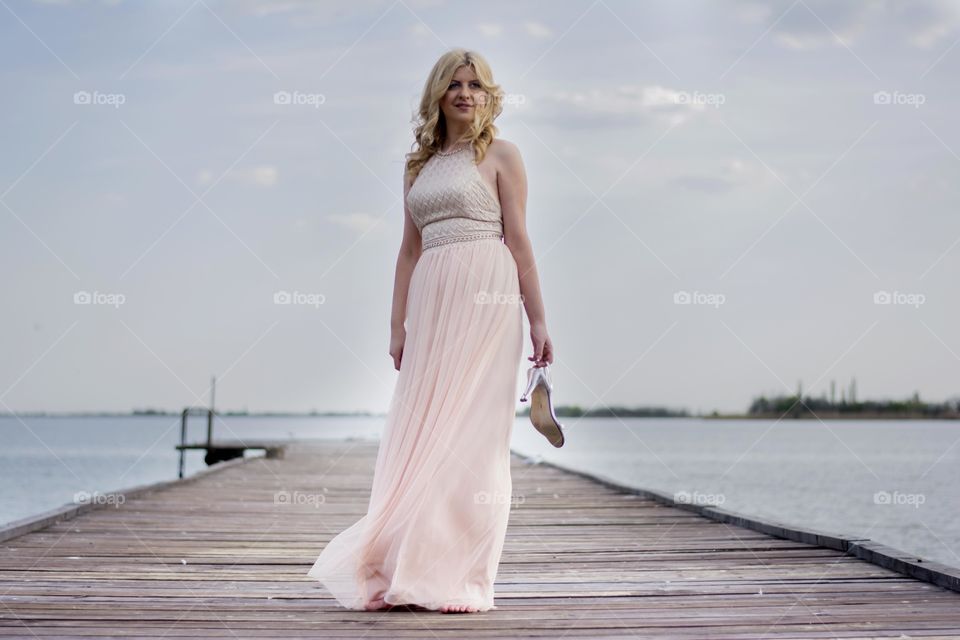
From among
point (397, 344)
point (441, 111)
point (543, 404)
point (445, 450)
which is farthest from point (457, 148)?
point (445, 450)

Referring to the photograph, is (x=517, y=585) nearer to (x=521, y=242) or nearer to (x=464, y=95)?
(x=521, y=242)

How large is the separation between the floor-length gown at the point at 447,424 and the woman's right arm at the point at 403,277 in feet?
0.26

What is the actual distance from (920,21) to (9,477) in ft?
109

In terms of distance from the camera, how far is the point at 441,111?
12.2 ft

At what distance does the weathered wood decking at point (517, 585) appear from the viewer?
3.07 meters

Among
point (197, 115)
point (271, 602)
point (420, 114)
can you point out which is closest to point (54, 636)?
point (271, 602)

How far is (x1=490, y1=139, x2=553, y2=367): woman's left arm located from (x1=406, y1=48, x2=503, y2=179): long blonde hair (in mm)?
84

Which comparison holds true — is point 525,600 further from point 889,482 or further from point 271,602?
point 889,482

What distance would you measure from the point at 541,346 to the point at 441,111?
896mm

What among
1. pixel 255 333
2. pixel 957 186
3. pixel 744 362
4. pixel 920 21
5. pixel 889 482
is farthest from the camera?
pixel 744 362

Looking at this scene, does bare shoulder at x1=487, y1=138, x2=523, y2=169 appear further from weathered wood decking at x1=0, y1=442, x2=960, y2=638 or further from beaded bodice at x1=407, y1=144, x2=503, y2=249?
weathered wood decking at x1=0, y1=442, x2=960, y2=638

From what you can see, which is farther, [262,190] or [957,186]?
[957,186]

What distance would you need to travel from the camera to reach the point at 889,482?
33438 millimetres

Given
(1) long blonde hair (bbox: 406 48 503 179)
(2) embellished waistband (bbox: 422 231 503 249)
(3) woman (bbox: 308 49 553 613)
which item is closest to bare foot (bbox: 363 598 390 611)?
(3) woman (bbox: 308 49 553 613)
